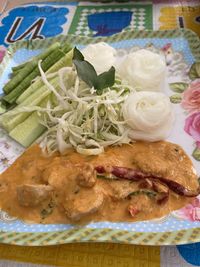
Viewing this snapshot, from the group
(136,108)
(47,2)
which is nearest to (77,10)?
(47,2)

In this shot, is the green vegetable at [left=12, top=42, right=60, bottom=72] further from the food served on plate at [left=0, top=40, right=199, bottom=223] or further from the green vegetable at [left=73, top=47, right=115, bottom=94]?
the green vegetable at [left=73, top=47, right=115, bottom=94]

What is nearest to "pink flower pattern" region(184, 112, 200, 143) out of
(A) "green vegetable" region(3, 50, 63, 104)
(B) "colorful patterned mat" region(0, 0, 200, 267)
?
(A) "green vegetable" region(3, 50, 63, 104)

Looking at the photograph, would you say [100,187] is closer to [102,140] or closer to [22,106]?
[102,140]

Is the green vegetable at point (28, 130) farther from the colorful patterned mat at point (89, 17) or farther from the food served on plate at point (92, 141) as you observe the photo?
the colorful patterned mat at point (89, 17)

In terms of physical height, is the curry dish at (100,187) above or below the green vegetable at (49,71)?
below

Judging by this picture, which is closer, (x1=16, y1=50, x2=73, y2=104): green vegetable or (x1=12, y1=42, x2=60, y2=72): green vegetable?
(x1=16, y1=50, x2=73, y2=104): green vegetable

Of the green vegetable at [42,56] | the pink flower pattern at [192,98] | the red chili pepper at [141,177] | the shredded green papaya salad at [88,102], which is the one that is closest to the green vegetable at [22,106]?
the shredded green papaya salad at [88,102]
